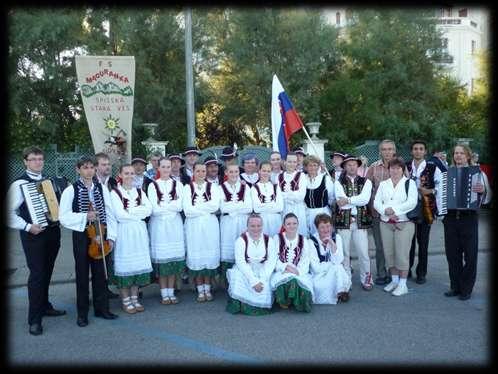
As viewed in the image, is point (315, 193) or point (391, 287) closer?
point (391, 287)

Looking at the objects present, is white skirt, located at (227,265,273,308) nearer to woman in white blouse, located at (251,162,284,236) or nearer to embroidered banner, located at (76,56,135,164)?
woman in white blouse, located at (251,162,284,236)

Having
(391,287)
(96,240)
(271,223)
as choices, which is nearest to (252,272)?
(271,223)

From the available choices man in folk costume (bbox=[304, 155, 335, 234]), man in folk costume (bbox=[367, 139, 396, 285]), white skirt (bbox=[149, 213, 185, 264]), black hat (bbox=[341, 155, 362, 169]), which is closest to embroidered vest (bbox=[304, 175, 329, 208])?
man in folk costume (bbox=[304, 155, 335, 234])

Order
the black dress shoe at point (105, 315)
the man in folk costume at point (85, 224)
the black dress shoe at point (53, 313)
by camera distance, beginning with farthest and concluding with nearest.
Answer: the black dress shoe at point (53, 313), the black dress shoe at point (105, 315), the man in folk costume at point (85, 224)

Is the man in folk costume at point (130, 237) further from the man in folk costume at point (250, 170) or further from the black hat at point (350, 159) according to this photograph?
the black hat at point (350, 159)

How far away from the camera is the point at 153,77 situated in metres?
18.1

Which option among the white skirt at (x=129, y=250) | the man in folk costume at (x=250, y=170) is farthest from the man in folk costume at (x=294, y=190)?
the white skirt at (x=129, y=250)

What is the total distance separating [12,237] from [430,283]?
Answer: 31.1 ft

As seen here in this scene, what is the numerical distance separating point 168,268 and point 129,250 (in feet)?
1.93

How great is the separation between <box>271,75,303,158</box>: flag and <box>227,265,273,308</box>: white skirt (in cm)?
306

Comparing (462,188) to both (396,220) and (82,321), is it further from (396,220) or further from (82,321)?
(82,321)

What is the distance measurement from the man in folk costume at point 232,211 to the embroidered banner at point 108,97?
565cm

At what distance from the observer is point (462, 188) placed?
658 centimetres

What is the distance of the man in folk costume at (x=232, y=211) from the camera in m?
6.91
